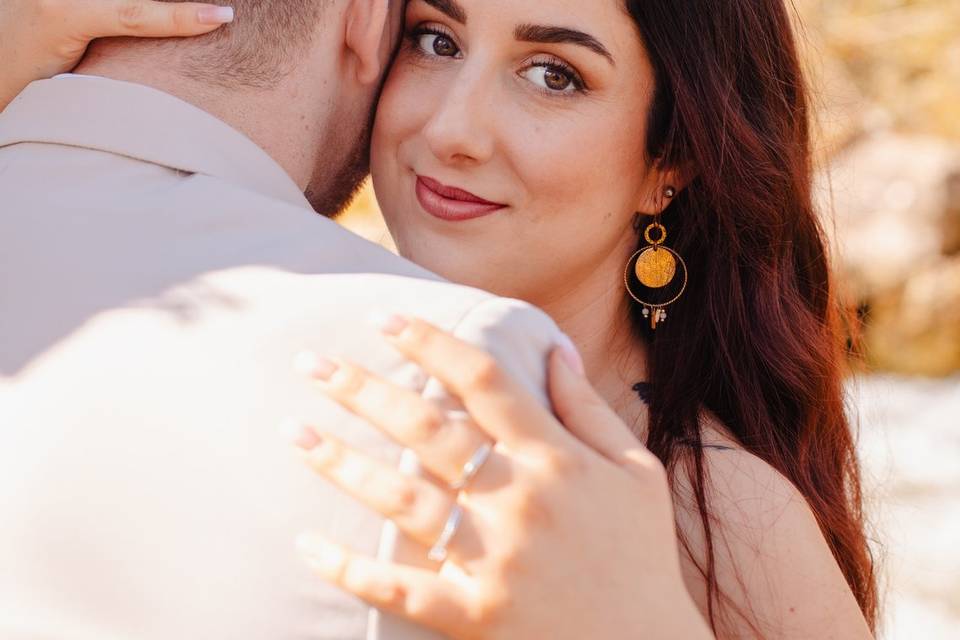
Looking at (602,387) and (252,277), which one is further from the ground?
(252,277)

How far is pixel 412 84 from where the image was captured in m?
2.74

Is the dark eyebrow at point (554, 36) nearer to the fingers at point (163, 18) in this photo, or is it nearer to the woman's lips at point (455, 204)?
the woman's lips at point (455, 204)

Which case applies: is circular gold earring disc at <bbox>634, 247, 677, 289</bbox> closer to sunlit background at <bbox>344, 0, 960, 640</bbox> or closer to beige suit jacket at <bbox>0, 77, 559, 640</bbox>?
beige suit jacket at <bbox>0, 77, 559, 640</bbox>

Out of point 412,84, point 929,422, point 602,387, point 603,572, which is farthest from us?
point 929,422

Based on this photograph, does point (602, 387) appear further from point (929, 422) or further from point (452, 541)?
point (929, 422)

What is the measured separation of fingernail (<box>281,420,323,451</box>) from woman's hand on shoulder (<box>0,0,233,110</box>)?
2.35ft

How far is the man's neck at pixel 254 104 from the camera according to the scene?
180cm

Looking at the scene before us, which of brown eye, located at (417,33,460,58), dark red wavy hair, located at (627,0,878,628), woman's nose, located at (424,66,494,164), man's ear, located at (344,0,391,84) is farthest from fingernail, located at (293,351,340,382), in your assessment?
brown eye, located at (417,33,460,58)

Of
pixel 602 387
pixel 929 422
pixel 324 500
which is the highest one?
pixel 324 500

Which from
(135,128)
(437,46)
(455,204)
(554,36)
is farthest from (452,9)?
(135,128)

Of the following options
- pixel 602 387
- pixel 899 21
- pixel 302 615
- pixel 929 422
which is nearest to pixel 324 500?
pixel 302 615

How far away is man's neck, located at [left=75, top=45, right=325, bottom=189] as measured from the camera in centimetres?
180

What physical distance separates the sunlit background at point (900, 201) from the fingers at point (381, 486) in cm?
689

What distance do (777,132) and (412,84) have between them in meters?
0.97
